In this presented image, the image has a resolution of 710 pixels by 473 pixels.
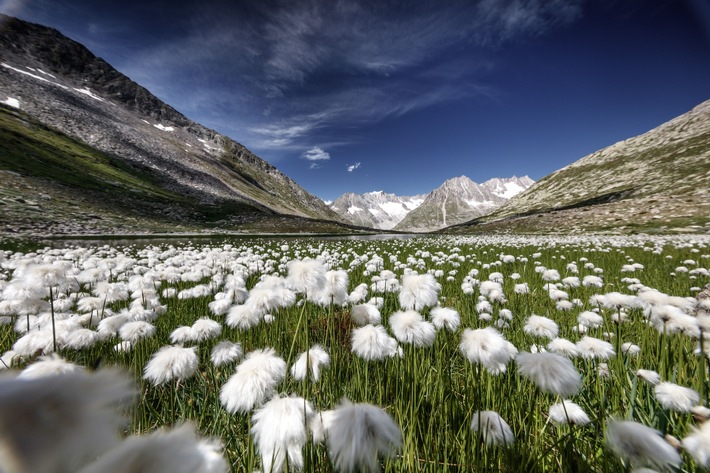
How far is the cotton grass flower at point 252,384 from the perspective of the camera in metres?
1.96

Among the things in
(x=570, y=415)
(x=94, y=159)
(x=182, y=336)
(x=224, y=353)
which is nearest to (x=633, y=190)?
(x=570, y=415)

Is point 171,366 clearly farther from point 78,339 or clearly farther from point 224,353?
point 78,339

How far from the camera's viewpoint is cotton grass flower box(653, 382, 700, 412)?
Result: 2027mm

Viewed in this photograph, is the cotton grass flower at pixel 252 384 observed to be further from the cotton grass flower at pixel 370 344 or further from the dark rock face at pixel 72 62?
the dark rock face at pixel 72 62

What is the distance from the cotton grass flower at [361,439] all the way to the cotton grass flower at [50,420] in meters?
1.15

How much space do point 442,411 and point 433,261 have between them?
34.3 ft

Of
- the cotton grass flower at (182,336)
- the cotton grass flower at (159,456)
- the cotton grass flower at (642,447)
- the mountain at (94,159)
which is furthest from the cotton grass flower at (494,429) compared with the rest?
the mountain at (94,159)

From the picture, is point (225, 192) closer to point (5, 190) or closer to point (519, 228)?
point (5, 190)

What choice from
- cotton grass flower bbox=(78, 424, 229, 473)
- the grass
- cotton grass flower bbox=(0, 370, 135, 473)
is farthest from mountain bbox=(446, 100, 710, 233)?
cotton grass flower bbox=(0, 370, 135, 473)

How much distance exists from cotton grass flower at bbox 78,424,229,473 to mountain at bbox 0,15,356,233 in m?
38.1

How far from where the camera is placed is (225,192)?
10925 cm

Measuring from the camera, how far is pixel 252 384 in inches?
79.0

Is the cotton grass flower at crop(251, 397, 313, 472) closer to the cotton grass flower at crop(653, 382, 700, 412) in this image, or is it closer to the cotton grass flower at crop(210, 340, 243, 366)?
the cotton grass flower at crop(210, 340, 243, 366)

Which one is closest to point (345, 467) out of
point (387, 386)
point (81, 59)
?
point (387, 386)
